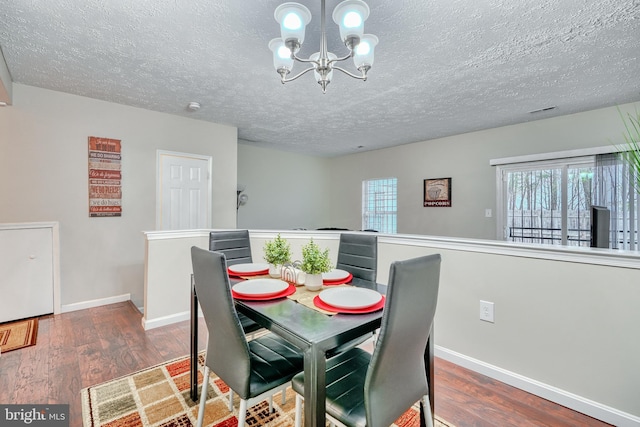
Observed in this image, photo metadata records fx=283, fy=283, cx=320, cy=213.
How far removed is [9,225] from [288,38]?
3523mm

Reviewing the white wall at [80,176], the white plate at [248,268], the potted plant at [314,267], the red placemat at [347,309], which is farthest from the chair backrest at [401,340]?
the white wall at [80,176]

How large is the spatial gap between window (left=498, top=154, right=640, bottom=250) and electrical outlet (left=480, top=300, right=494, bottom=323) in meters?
2.63

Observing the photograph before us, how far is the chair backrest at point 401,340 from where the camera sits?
39.4 inches

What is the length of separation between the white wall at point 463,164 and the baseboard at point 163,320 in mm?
4183

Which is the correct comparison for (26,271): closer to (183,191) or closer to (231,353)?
(183,191)

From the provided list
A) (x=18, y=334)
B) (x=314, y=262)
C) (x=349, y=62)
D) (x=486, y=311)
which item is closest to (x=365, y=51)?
(x=349, y=62)

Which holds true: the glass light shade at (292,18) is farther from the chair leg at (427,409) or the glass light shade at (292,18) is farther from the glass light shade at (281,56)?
the chair leg at (427,409)

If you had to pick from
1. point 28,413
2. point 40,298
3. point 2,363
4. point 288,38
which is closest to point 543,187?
point 288,38

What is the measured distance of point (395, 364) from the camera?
1.08 m

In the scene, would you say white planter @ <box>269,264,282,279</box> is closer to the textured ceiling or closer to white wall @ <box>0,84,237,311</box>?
the textured ceiling

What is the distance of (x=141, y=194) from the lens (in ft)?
12.1

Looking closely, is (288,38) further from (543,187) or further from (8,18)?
(543,187)

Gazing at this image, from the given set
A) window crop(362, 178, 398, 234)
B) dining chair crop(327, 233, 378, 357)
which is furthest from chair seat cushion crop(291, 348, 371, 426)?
window crop(362, 178, 398, 234)

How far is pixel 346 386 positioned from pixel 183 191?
367cm
